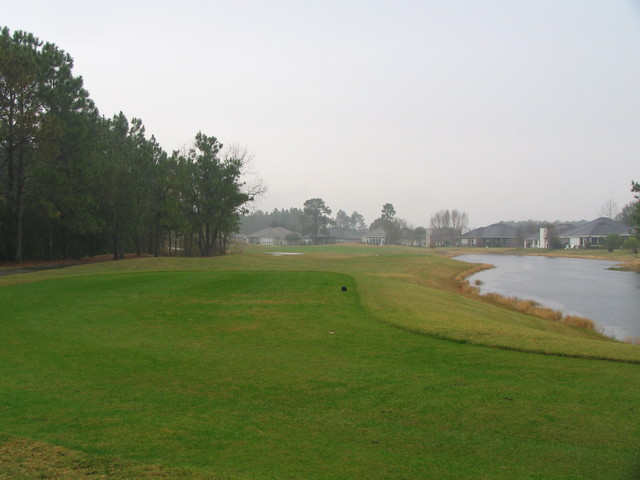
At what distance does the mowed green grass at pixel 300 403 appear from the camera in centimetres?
501

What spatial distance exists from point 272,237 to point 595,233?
73.2m

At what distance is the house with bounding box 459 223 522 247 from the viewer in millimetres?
131875

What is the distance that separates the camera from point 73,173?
1310 inches

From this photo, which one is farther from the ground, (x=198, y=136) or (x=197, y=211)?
(x=198, y=136)

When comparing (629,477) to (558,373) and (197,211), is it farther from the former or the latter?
(197,211)

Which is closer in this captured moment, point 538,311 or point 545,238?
point 538,311

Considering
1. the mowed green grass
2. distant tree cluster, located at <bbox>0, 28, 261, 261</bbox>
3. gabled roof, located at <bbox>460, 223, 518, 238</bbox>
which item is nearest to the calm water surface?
the mowed green grass

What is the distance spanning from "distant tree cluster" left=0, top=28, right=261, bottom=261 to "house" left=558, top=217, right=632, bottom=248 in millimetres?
83969

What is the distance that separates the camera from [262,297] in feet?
55.3

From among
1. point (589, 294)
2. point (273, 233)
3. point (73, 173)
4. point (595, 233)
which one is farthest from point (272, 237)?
point (589, 294)

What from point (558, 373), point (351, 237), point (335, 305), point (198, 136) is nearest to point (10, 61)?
point (198, 136)

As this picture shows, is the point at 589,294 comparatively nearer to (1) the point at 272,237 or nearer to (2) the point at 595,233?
(2) the point at 595,233

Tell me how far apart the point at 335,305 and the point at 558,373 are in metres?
8.07

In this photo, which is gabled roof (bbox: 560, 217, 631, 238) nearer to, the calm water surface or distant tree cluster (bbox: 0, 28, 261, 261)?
the calm water surface
